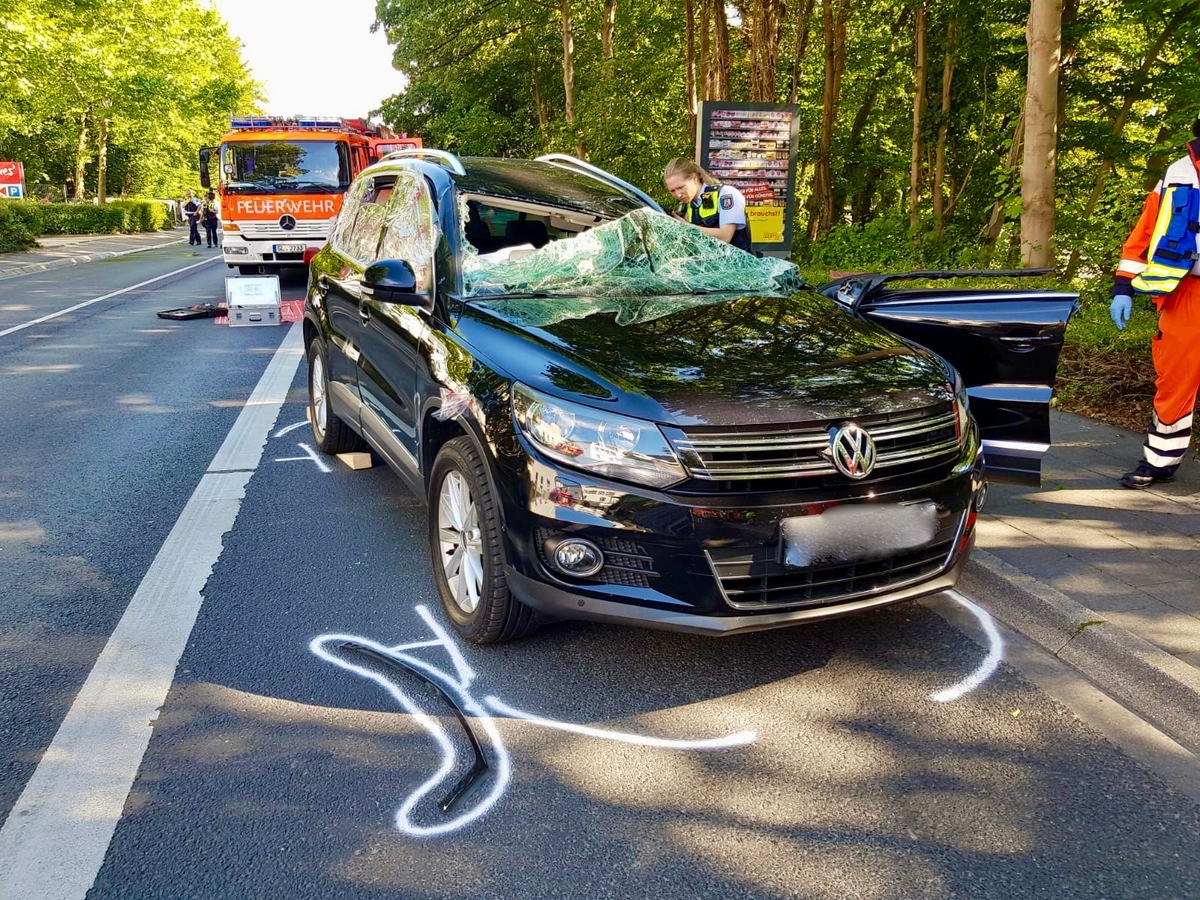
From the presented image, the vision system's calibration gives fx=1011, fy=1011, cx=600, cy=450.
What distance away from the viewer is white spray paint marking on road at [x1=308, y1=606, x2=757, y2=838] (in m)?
2.80

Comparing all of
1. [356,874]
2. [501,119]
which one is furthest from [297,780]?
[501,119]

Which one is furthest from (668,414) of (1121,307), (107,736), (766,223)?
(766,223)

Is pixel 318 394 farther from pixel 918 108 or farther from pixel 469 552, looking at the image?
pixel 918 108

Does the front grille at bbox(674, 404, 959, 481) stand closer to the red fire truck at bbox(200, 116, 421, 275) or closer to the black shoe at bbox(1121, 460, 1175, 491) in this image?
the black shoe at bbox(1121, 460, 1175, 491)

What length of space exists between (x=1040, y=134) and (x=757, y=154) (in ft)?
15.5

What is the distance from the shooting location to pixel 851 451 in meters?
3.23

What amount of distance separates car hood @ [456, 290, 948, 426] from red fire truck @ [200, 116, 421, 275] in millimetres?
14551

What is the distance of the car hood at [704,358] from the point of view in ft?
10.6

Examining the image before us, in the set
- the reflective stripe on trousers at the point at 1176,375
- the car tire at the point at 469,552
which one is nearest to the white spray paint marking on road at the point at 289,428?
the car tire at the point at 469,552

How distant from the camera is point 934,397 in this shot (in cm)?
354

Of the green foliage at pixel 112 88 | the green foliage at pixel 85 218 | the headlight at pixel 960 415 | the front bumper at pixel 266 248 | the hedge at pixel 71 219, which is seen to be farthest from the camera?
the green foliage at pixel 85 218

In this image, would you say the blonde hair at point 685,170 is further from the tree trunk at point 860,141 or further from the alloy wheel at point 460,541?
the tree trunk at point 860,141

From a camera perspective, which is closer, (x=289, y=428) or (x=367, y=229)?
(x=367, y=229)

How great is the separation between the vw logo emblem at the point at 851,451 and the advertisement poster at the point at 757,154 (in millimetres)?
9737
